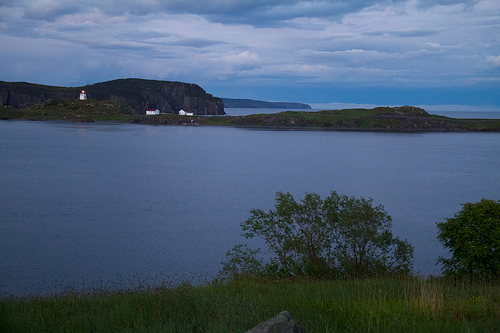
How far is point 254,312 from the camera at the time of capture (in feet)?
27.8

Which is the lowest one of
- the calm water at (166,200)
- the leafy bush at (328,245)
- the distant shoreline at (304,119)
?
the calm water at (166,200)

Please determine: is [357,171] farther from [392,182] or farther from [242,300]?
[242,300]

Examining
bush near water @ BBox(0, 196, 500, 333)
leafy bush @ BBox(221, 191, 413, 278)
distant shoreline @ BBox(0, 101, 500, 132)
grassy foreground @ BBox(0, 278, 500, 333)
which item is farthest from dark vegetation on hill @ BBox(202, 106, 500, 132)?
grassy foreground @ BBox(0, 278, 500, 333)

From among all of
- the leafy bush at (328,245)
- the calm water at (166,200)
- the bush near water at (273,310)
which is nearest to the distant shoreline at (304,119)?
the calm water at (166,200)

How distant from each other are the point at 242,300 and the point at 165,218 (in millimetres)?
18880

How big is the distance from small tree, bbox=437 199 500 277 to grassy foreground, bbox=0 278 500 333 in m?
2.76

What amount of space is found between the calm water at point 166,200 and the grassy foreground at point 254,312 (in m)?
7.54

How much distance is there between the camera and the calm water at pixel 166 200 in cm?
2034

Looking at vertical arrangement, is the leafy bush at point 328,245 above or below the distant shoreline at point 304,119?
below

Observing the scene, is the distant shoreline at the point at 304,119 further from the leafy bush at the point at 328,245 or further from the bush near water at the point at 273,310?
the bush near water at the point at 273,310

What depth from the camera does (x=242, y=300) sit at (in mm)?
9859

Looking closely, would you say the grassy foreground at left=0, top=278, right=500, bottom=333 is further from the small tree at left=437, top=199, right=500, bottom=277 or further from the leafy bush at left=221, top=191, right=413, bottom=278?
the leafy bush at left=221, top=191, right=413, bottom=278

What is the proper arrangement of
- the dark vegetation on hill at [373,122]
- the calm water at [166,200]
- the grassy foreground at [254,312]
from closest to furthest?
the grassy foreground at [254,312]
the calm water at [166,200]
the dark vegetation on hill at [373,122]

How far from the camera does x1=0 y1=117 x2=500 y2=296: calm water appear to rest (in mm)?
20344
